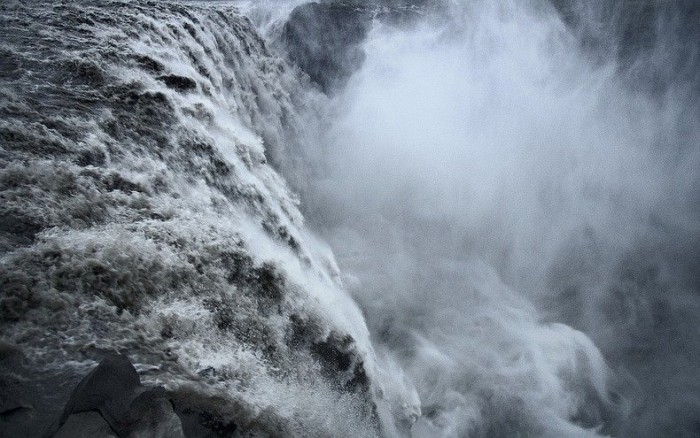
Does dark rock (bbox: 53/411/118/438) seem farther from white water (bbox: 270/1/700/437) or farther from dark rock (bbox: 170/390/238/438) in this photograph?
white water (bbox: 270/1/700/437)

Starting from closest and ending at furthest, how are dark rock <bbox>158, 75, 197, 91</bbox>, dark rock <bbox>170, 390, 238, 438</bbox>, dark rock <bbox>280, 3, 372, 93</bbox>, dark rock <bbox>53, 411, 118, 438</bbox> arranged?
dark rock <bbox>53, 411, 118, 438</bbox>, dark rock <bbox>170, 390, 238, 438</bbox>, dark rock <bbox>158, 75, 197, 91</bbox>, dark rock <bbox>280, 3, 372, 93</bbox>

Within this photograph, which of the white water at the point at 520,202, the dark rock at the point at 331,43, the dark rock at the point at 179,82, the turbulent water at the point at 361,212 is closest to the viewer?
the turbulent water at the point at 361,212

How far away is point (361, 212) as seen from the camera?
11508 millimetres

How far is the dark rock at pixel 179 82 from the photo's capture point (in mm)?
4633

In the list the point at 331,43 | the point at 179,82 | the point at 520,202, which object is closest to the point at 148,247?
the point at 179,82

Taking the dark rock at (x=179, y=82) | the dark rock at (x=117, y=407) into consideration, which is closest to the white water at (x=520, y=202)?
the dark rock at (x=179, y=82)

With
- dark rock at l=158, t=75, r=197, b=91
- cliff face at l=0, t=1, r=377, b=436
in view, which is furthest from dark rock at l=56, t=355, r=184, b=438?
dark rock at l=158, t=75, r=197, b=91

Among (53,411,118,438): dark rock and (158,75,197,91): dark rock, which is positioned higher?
(158,75,197,91): dark rock

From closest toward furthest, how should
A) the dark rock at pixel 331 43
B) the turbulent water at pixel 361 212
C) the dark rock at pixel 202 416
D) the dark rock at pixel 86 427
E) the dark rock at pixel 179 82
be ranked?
the dark rock at pixel 86 427, the dark rock at pixel 202 416, the turbulent water at pixel 361 212, the dark rock at pixel 179 82, the dark rock at pixel 331 43

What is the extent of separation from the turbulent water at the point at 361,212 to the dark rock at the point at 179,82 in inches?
2.9

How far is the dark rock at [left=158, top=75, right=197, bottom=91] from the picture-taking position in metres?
4.63

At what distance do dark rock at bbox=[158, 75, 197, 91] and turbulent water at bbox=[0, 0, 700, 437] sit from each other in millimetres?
74

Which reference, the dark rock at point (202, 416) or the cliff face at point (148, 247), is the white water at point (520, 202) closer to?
the cliff face at point (148, 247)

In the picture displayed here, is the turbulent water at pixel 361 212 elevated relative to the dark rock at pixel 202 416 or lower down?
elevated
